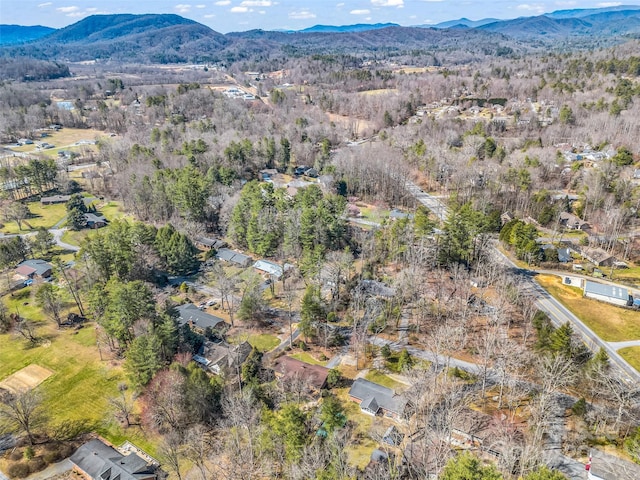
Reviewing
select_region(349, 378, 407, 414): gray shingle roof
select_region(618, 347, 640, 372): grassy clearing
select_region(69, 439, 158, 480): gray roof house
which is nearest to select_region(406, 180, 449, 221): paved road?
select_region(618, 347, 640, 372): grassy clearing

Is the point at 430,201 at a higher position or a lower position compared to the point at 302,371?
lower

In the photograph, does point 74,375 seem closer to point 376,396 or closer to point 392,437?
point 376,396

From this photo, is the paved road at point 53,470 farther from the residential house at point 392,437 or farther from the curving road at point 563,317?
the curving road at point 563,317

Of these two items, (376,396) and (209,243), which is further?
(209,243)

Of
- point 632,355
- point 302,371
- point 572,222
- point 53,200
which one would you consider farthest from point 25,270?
point 572,222

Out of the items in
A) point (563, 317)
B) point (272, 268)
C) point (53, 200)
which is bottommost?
point (563, 317)

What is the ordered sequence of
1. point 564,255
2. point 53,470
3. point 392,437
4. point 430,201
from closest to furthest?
point 53,470
point 392,437
point 564,255
point 430,201

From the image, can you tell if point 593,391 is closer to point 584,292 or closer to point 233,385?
point 584,292

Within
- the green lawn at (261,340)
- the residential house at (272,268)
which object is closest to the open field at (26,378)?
the green lawn at (261,340)
